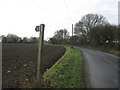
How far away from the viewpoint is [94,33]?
3234 cm

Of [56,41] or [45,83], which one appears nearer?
[45,83]

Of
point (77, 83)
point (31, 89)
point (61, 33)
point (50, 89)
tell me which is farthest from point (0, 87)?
point (61, 33)

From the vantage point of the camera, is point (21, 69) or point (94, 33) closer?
point (21, 69)

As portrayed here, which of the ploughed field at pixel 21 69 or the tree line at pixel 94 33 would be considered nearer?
the ploughed field at pixel 21 69

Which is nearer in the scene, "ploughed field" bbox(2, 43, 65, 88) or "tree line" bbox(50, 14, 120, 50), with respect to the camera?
"ploughed field" bbox(2, 43, 65, 88)

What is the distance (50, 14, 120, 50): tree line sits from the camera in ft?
89.5

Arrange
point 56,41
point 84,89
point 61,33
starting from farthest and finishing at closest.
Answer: point 61,33 < point 56,41 < point 84,89

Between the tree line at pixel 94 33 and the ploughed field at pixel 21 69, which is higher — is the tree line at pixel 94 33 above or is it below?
above

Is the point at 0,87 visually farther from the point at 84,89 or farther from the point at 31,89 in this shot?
the point at 84,89

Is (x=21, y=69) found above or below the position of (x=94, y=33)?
below

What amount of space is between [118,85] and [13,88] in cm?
586

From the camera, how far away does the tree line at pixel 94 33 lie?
27.3 meters

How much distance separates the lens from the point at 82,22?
52.3 metres

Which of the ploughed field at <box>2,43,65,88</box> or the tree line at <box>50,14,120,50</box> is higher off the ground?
the tree line at <box>50,14,120,50</box>
